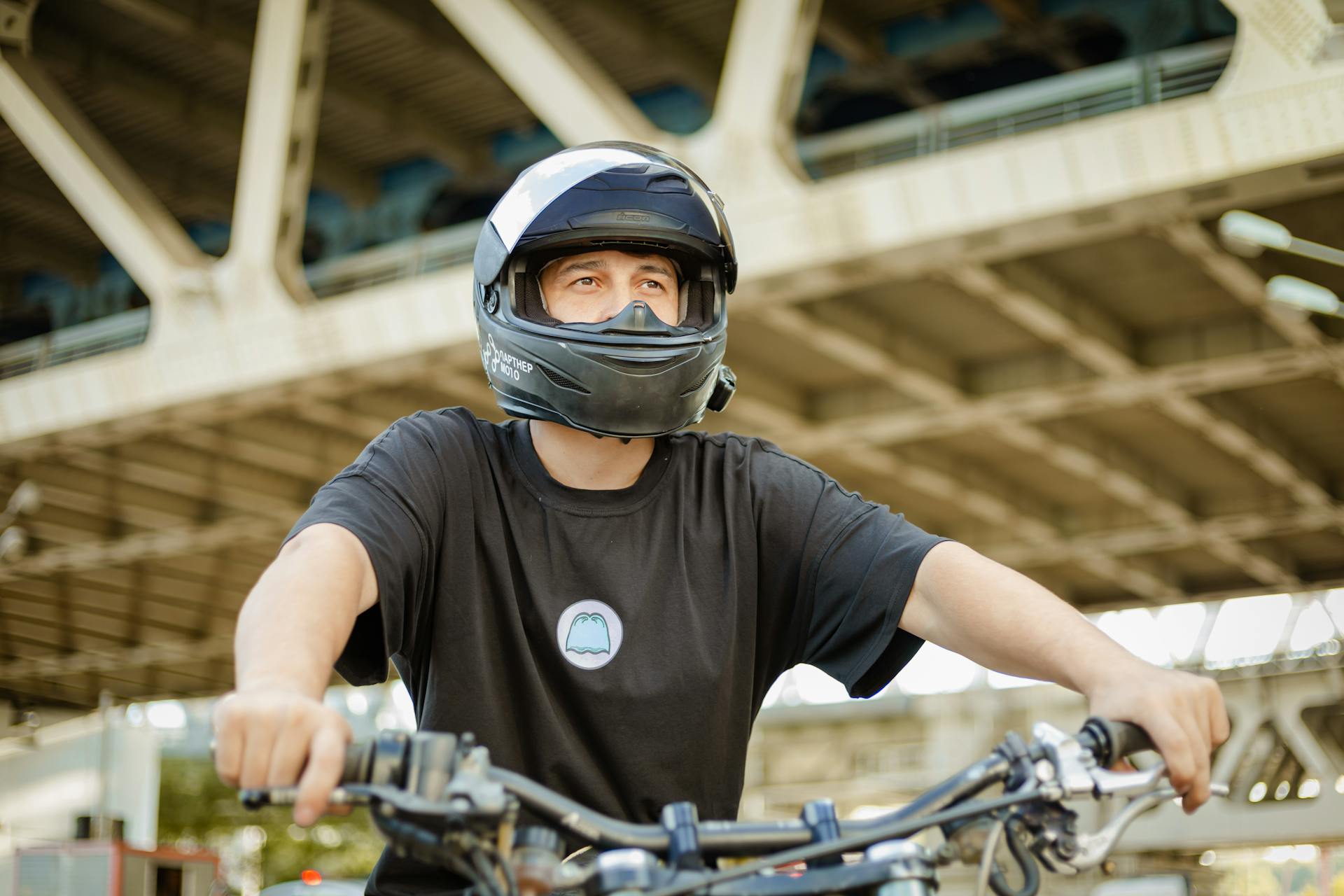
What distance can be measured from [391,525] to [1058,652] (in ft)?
3.38

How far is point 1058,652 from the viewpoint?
7.22 ft

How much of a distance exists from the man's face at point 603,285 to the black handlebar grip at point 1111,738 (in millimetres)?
1057

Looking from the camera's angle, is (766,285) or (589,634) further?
(766,285)

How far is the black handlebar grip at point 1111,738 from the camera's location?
1.97 metres

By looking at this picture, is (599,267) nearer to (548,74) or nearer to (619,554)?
(619,554)

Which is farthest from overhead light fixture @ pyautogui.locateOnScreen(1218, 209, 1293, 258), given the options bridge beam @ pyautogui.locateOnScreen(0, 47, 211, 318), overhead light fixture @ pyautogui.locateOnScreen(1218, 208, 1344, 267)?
bridge beam @ pyautogui.locateOnScreen(0, 47, 211, 318)

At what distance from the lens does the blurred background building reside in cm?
1767

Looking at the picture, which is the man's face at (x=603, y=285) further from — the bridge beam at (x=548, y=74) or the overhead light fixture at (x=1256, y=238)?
the bridge beam at (x=548, y=74)

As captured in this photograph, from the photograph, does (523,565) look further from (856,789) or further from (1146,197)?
(856,789)

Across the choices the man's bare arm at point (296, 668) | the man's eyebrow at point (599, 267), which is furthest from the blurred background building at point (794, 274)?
the man's bare arm at point (296, 668)

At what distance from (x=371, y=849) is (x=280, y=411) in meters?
25.5

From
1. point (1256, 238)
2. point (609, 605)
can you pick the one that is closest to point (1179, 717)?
point (609, 605)

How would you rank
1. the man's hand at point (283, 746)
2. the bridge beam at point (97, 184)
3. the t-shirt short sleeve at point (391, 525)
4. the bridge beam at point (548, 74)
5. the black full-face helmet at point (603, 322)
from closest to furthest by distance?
1. the man's hand at point (283, 746)
2. the t-shirt short sleeve at point (391, 525)
3. the black full-face helmet at point (603, 322)
4. the bridge beam at point (548, 74)
5. the bridge beam at point (97, 184)

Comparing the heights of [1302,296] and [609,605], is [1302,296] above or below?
above
